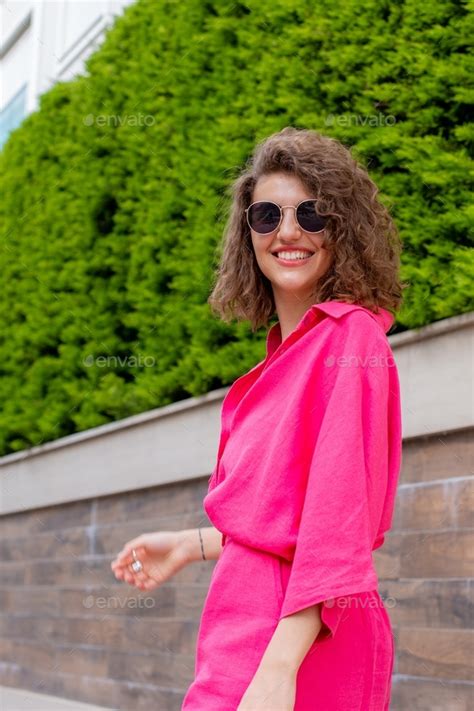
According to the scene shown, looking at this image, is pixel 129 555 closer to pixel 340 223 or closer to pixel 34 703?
pixel 340 223

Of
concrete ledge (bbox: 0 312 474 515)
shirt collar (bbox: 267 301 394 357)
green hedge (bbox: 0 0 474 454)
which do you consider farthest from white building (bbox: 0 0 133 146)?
shirt collar (bbox: 267 301 394 357)

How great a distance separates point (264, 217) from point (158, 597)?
397 cm

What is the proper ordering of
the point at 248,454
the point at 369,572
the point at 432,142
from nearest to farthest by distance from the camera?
the point at 369,572
the point at 248,454
the point at 432,142

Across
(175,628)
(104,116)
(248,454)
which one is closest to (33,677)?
(175,628)

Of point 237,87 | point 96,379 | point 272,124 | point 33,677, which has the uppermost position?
point 237,87

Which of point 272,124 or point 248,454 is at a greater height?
point 272,124

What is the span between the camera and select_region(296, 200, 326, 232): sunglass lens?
2072 millimetres

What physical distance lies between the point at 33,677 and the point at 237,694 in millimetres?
5911

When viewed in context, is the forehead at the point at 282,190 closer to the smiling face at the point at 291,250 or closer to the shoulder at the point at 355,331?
the smiling face at the point at 291,250

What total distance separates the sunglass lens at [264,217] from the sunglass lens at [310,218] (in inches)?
2.1

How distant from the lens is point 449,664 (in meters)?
3.59

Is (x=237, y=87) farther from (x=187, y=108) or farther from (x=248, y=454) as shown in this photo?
(x=248, y=454)

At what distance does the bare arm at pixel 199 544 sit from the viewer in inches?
90.1

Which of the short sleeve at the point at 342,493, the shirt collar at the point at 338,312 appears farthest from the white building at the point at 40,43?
the short sleeve at the point at 342,493
